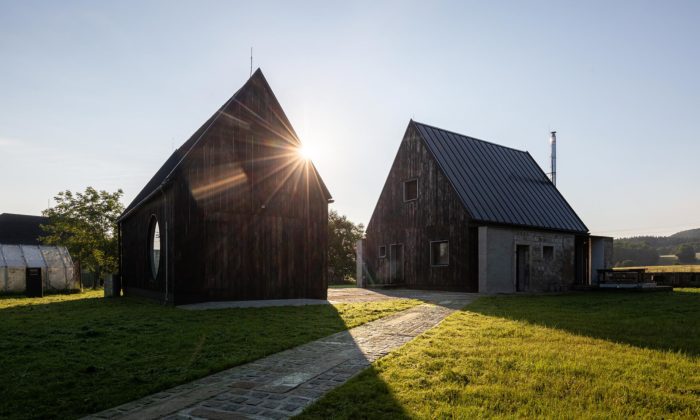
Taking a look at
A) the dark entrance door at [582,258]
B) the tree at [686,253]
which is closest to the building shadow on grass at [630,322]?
the dark entrance door at [582,258]

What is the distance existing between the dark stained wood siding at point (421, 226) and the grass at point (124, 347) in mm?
9510

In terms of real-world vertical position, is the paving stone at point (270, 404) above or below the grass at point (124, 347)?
above

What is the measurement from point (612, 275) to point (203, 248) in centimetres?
2163

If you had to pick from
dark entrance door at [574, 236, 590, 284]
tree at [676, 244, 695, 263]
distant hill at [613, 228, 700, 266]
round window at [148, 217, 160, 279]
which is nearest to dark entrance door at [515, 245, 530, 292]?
dark entrance door at [574, 236, 590, 284]

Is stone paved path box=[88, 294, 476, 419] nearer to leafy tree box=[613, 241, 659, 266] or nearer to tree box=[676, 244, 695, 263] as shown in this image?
leafy tree box=[613, 241, 659, 266]

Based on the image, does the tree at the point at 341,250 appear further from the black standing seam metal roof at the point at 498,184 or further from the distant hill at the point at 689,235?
the distant hill at the point at 689,235

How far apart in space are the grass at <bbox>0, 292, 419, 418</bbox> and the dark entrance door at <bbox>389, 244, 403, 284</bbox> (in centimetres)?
1217

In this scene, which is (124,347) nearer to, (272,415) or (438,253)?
(272,415)

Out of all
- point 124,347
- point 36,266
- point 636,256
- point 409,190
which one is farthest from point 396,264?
point 636,256

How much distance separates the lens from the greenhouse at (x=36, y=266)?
22.1m

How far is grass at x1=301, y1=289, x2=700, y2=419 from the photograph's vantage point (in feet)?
13.3

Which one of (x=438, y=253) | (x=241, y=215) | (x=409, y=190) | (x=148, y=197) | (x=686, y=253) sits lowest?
(x=686, y=253)

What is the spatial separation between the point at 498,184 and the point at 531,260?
4.28 m

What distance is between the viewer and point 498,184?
76.0 feet
